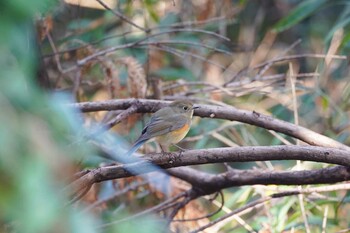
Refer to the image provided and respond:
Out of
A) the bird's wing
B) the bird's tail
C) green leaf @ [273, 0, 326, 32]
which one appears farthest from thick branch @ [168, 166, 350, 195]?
green leaf @ [273, 0, 326, 32]

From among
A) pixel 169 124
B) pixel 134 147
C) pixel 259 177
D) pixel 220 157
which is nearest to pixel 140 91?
pixel 169 124

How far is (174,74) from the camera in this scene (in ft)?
18.0

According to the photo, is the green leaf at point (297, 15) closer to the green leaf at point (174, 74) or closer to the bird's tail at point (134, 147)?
the green leaf at point (174, 74)

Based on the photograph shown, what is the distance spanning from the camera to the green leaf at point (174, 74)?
5.41 metres

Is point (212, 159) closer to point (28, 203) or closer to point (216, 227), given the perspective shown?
point (216, 227)

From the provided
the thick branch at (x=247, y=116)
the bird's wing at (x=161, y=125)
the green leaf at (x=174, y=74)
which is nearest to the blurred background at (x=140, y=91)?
the green leaf at (x=174, y=74)

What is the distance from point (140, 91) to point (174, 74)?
5.90ft

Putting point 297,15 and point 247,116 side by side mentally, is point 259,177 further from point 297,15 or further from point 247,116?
point 297,15

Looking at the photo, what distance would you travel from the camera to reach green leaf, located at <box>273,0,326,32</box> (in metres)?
4.77

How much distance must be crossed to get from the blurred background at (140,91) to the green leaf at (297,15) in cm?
1

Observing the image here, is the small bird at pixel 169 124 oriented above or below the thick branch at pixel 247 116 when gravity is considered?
below

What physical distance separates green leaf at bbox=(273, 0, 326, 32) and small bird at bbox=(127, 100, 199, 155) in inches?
57.6

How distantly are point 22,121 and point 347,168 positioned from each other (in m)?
2.25

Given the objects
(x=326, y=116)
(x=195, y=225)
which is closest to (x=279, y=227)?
(x=195, y=225)
